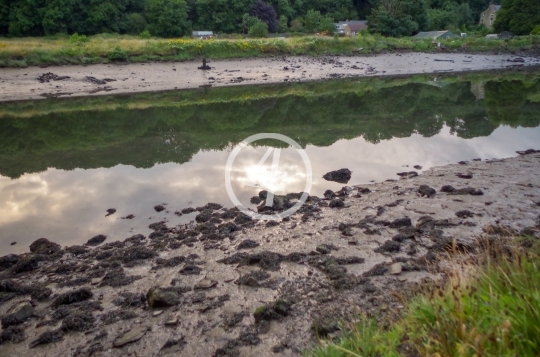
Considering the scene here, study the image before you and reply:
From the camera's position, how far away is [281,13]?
214 ft

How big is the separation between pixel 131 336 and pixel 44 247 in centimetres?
358

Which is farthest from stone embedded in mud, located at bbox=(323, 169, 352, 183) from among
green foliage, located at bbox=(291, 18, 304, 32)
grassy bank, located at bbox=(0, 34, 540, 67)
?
A: green foliage, located at bbox=(291, 18, 304, 32)

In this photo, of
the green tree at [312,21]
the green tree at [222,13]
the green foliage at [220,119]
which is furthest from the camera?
the green tree at [312,21]

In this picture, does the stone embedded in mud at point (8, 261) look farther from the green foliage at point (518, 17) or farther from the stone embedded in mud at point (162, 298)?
the green foliage at point (518, 17)

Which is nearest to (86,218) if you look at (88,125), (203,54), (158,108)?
(88,125)

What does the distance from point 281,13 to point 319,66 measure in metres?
36.2

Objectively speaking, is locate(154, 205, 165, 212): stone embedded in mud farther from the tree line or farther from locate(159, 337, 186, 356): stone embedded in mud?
the tree line

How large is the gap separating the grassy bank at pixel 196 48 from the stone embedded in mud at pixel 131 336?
24.9 metres

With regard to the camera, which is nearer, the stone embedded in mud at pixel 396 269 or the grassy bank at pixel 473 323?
the grassy bank at pixel 473 323

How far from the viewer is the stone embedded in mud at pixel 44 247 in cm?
740

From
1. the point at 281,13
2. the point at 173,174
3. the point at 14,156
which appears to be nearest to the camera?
the point at 173,174

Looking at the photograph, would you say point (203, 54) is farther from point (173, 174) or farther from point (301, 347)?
point (301, 347)

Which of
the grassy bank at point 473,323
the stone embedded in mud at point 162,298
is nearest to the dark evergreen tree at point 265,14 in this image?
the stone embedded in mud at point 162,298

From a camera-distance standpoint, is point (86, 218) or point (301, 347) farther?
point (86, 218)
